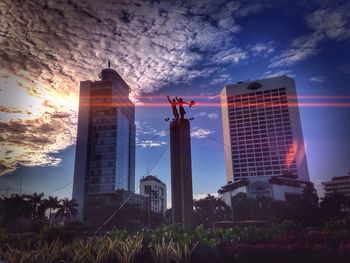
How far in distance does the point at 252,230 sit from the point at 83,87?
118 metres

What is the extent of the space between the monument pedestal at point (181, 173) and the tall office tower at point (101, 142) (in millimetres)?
97084

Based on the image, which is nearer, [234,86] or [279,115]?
[279,115]

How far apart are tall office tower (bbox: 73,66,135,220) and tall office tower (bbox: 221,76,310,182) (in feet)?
189

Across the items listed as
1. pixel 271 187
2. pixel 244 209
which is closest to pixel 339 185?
pixel 271 187

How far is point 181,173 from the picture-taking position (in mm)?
14570

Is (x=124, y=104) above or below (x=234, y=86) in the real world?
below

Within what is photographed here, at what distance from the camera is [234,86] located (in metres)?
156

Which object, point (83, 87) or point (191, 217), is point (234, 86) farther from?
point (191, 217)

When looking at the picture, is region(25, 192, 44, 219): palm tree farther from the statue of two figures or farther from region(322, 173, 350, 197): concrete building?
region(322, 173, 350, 197): concrete building

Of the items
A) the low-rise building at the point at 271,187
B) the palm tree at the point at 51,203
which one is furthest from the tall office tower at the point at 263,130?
the palm tree at the point at 51,203

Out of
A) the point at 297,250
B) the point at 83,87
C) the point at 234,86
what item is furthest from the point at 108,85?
the point at 297,250

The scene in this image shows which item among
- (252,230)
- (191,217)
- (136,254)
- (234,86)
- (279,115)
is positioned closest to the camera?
(136,254)

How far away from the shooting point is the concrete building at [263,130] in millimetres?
139625

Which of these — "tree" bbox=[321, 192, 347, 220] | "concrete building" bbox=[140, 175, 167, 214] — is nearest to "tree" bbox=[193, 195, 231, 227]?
"tree" bbox=[321, 192, 347, 220]
